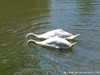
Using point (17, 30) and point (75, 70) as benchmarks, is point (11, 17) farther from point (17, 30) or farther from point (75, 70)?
point (75, 70)

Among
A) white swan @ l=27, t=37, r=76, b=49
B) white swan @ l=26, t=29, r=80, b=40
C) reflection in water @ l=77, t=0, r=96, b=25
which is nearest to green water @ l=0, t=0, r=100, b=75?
reflection in water @ l=77, t=0, r=96, b=25

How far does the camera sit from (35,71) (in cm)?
1009

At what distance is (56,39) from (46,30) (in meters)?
1.81

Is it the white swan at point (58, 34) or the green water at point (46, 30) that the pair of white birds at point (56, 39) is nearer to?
the white swan at point (58, 34)

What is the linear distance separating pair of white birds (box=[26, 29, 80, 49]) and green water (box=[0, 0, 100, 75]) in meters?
0.19

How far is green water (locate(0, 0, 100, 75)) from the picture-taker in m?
10.3

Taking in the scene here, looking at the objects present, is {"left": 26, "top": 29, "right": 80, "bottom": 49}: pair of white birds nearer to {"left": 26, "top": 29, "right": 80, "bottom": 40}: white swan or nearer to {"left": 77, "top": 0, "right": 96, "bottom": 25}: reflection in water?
{"left": 26, "top": 29, "right": 80, "bottom": 40}: white swan

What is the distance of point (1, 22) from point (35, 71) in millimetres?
5148

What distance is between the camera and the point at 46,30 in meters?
13.5

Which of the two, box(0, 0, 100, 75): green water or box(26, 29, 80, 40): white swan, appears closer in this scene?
box(0, 0, 100, 75): green water

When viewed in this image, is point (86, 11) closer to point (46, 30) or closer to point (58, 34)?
point (46, 30)

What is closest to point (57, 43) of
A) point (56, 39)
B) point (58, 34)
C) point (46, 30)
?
point (56, 39)

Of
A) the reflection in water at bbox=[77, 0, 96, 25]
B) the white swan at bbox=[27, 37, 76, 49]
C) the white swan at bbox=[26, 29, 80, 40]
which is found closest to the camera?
the white swan at bbox=[27, 37, 76, 49]

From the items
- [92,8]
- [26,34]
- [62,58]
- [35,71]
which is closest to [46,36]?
[26,34]
